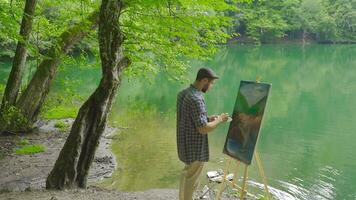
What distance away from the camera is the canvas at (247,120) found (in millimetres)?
6188

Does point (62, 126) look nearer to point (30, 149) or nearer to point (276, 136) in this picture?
point (30, 149)

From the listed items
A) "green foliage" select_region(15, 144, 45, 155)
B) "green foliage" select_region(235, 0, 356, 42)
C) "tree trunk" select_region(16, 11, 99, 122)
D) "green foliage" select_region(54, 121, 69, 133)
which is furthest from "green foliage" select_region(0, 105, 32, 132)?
"green foliage" select_region(235, 0, 356, 42)

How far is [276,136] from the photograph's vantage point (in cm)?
1555

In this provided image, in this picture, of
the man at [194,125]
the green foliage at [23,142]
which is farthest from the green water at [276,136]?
the man at [194,125]

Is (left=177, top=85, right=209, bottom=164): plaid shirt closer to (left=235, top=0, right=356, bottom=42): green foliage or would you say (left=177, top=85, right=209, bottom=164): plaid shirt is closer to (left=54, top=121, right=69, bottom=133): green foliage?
(left=54, top=121, right=69, bottom=133): green foliage

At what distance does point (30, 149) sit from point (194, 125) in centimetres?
691

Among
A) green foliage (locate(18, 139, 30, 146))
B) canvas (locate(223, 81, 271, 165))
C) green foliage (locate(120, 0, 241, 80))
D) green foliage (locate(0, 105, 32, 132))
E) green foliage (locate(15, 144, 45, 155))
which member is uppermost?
green foliage (locate(120, 0, 241, 80))

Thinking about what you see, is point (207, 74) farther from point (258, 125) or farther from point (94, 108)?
point (94, 108)

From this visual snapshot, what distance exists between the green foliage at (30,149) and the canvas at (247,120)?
20.3 ft

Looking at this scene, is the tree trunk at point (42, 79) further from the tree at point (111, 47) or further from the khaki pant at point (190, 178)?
the khaki pant at point (190, 178)

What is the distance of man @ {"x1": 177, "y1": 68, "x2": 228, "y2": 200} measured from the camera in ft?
17.9

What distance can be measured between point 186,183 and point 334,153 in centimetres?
893

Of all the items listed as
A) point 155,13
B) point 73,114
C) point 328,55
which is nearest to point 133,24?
point 155,13

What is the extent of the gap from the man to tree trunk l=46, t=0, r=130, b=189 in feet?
6.72
